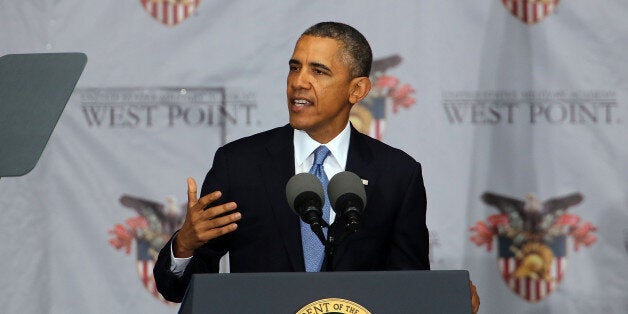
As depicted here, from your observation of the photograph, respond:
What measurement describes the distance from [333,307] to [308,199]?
0.25m

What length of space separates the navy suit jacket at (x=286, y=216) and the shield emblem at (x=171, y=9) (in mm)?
1180

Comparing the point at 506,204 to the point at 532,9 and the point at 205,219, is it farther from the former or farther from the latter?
the point at 205,219

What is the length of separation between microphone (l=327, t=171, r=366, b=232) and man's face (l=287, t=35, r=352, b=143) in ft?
2.01

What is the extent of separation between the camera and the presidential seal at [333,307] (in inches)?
79.9

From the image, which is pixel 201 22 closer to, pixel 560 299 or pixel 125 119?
pixel 125 119

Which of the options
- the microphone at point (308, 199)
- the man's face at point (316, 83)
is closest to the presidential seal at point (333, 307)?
the microphone at point (308, 199)

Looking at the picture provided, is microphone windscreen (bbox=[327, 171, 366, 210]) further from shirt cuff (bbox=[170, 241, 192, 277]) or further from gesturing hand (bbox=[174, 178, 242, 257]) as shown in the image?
shirt cuff (bbox=[170, 241, 192, 277])

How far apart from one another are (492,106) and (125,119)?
4.47 ft

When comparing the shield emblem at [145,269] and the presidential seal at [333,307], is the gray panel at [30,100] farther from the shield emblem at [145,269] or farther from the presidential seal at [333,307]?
the shield emblem at [145,269]

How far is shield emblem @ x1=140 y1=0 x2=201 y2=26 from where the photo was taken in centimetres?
406

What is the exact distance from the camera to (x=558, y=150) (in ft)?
13.4

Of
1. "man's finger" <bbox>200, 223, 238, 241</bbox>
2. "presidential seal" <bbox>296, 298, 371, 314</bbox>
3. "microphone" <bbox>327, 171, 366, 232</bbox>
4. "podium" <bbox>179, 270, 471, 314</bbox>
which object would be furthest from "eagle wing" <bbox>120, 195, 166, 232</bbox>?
"presidential seal" <bbox>296, 298, 371, 314</bbox>

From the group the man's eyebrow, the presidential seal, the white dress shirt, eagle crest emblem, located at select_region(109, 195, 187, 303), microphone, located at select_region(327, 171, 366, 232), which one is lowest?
eagle crest emblem, located at select_region(109, 195, 187, 303)

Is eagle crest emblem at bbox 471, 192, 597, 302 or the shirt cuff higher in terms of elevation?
the shirt cuff
